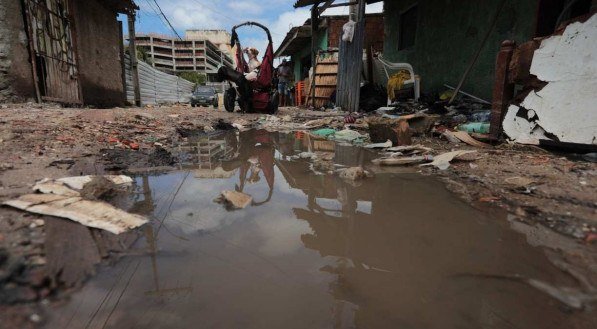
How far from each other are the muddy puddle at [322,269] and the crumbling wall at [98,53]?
7.51 metres

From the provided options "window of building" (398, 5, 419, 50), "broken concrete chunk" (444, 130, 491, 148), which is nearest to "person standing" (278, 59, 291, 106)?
"window of building" (398, 5, 419, 50)

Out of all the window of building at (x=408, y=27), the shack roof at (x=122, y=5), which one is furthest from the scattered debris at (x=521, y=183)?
the shack roof at (x=122, y=5)

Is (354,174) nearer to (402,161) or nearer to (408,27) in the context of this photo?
(402,161)

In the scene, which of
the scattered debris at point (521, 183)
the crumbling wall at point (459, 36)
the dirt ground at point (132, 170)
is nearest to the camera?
the dirt ground at point (132, 170)

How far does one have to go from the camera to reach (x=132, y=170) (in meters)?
2.48

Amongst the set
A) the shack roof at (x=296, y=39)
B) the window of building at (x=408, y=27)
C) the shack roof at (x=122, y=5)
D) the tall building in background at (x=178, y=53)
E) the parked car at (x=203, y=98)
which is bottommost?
the parked car at (x=203, y=98)

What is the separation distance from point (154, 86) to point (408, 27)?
12.1 metres

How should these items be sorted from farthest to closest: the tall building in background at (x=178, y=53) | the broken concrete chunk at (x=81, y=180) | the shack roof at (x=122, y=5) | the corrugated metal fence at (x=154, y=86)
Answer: the tall building in background at (x=178, y=53)
the corrugated metal fence at (x=154, y=86)
the shack roof at (x=122, y=5)
the broken concrete chunk at (x=81, y=180)

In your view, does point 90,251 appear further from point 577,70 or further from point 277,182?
point 577,70

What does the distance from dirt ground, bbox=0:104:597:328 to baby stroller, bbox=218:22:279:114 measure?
140 inches

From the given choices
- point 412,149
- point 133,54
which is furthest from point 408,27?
point 133,54

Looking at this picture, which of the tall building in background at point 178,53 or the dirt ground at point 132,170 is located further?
the tall building in background at point 178,53

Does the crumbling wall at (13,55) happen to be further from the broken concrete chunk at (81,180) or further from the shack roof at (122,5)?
the broken concrete chunk at (81,180)

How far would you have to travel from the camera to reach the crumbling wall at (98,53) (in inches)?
306
